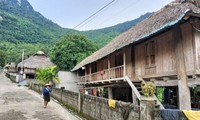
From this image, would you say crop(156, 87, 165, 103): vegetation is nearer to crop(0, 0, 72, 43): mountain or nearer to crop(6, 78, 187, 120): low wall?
crop(6, 78, 187, 120): low wall

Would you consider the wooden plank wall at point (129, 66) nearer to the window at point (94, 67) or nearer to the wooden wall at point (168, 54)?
the wooden wall at point (168, 54)

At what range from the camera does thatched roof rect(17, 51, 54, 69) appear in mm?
49947

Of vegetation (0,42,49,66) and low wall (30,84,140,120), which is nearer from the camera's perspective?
low wall (30,84,140,120)

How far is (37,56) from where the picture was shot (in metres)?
53.7

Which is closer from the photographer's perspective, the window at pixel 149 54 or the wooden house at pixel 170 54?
the wooden house at pixel 170 54

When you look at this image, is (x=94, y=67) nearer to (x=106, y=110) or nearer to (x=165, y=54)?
(x=165, y=54)

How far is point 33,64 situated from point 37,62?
1.33 m

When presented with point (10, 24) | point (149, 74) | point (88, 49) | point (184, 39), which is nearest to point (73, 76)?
point (88, 49)

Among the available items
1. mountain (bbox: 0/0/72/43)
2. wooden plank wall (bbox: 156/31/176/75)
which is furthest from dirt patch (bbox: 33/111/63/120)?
mountain (bbox: 0/0/72/43)

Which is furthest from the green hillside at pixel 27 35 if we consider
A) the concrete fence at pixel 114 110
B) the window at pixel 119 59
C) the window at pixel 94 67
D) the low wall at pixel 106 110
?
the low wall at pixel 106 110

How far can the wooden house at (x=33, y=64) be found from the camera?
49.0 meters

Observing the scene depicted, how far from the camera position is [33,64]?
5066cm

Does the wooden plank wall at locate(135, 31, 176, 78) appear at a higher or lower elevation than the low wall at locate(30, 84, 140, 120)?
higher

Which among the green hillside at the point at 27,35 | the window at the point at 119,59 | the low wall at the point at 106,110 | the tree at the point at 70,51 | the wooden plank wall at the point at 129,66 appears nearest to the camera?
the low wall at the point at 106,110
